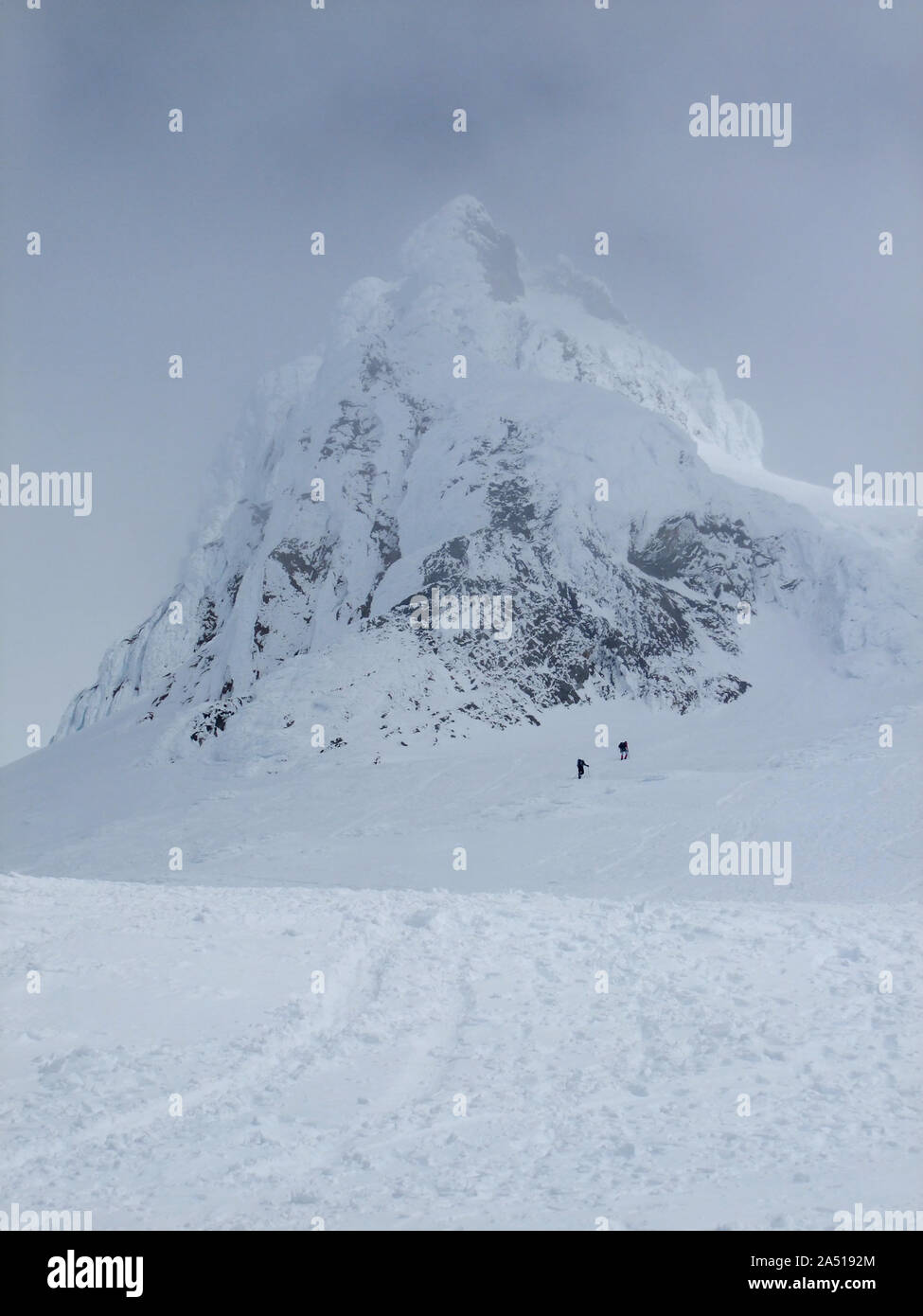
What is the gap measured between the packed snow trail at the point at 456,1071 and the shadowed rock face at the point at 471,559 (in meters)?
32.6

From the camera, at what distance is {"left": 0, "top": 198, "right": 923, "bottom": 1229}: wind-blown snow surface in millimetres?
6484

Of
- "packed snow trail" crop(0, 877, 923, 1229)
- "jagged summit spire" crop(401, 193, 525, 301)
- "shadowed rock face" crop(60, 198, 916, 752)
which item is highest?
"jagged summit spire" crop(401, 193, 525, 301)

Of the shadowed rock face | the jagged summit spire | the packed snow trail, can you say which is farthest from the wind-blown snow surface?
the jagged summit spire

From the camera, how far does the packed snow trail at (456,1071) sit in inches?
231

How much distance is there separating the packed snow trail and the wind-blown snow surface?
0.14 ft

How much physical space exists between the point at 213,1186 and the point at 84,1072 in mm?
2486

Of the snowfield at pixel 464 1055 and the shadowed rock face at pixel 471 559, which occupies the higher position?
the shadowed rock face at pixel 471 559

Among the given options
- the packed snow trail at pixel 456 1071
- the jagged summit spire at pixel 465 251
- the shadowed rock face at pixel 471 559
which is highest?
the jagged summit spire at pixel 465 251

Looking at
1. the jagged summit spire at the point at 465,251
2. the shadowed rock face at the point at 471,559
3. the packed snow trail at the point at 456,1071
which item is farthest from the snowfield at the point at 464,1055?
the jagged summit spire at the point at 465,251

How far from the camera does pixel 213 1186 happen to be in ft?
19.7

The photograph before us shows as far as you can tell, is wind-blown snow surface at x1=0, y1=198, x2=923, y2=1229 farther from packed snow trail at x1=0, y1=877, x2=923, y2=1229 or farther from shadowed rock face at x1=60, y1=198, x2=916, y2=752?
shadowed rock face at x1=60, y1=198, x2=916, y2=752

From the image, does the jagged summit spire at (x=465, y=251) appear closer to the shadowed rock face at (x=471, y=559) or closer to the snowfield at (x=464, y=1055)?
the shadowed rock face at (x=471, y=559)

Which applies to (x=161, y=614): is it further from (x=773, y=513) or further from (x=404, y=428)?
(x=773, y=513)

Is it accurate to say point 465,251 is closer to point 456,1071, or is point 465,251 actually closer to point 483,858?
point 483,858
